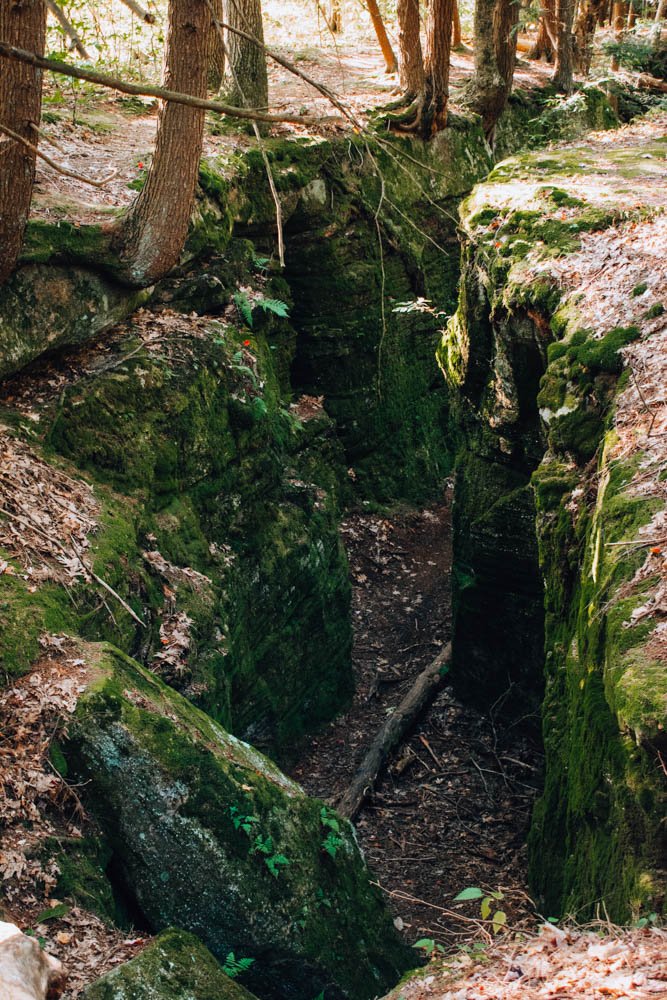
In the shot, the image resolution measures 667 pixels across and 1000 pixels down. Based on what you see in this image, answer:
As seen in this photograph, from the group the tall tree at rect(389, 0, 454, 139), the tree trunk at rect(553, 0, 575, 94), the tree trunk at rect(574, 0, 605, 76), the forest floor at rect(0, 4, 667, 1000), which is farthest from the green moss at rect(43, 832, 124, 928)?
the tree trunk at rect(574, 0, 605, 76)

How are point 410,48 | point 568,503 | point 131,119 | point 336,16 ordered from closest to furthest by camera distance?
point 568,503 < point 131,119 < point 410,48 < point 336,16

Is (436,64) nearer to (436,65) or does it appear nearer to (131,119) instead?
(436,65)

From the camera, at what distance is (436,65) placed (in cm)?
1320

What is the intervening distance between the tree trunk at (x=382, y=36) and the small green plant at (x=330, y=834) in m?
15.2

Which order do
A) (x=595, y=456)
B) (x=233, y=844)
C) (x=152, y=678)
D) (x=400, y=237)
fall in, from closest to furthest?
(x=233, y=844), (x=152, y=678), (x=595, y=456), (x=400, y=237)

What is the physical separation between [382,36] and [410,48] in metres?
3.11

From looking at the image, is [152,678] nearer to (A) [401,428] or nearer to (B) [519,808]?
(B) [519,808]

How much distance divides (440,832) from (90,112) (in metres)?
10.8

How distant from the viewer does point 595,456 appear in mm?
5734

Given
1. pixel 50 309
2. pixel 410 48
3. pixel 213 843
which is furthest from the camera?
pixel 410 48

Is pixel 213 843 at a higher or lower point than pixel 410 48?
lower

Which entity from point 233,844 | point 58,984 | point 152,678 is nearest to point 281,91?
point 152,678

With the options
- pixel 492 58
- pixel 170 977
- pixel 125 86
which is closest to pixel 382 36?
pixel 492 58

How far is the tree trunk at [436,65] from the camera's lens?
1259 centimetres
